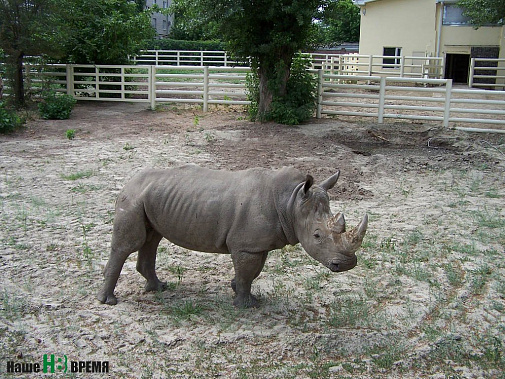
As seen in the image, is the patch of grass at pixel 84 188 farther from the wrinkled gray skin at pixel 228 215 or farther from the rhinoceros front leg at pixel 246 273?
the rhinoceros front leg at pixel 246 273

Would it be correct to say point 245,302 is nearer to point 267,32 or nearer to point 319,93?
point 267,32

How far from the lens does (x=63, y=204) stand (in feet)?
24.4

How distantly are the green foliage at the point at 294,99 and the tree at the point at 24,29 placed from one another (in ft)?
20.0

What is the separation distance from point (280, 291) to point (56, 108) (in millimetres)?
12296

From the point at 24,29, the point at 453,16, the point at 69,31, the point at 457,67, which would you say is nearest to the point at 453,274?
the point at 24,29

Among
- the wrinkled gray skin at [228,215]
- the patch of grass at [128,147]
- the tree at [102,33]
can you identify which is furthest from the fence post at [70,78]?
the wrinkled gray skin at [228,215]

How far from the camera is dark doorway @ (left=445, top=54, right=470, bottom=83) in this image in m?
30.6

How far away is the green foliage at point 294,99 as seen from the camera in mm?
14547

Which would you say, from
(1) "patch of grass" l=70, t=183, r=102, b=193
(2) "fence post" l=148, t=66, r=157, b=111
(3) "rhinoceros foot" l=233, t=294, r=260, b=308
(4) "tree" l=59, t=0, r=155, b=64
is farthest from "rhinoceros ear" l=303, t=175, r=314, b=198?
(4) "tree" l=59, t=0, r=155, b=64

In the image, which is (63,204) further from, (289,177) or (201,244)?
(289,177)

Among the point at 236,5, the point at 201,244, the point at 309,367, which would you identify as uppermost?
the point at 236,5

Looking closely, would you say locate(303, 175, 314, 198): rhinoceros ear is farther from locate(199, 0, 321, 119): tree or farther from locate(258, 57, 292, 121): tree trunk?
locate(258, 57, 292, 121): tree trunk

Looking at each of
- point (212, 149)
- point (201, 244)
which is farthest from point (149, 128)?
point (201, 244)

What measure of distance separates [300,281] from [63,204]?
3705 millimetres
